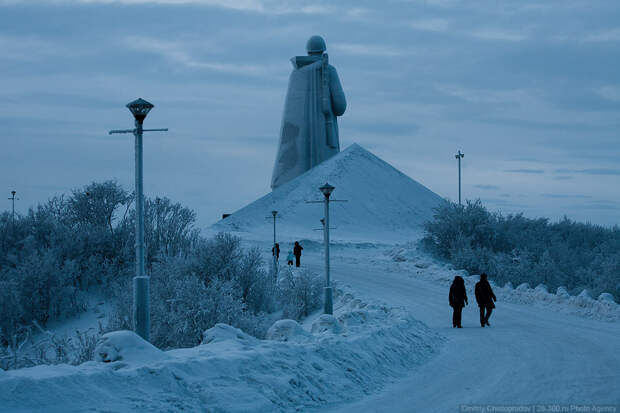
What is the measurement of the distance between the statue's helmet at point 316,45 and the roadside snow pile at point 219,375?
197ft

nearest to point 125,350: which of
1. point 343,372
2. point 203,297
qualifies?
point 343,372

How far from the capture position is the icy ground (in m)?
7.09

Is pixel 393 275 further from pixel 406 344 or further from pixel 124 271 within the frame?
pixel 406 344

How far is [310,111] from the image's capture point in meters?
68.2

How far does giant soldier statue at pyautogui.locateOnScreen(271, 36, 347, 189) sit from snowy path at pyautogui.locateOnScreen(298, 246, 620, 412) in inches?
1883

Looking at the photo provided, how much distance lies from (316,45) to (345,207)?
16008 millimetres

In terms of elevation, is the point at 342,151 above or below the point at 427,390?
above

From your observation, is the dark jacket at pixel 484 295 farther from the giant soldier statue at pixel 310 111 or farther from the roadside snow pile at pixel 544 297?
the giant soldier statue at pixel 310 111

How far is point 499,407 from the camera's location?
795 centimetres

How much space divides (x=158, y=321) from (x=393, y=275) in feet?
59.3

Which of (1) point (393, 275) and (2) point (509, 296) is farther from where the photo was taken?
(1) point (393, 275)

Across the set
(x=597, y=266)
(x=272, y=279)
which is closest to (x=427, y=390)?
(x=272, y=279)

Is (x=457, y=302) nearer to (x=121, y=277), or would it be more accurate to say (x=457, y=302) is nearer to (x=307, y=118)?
(x=121, y=277)

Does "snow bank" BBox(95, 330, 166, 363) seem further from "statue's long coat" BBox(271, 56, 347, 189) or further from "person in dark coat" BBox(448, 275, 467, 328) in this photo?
"statue's long coat" BBox(271, 56, 347, 189)
